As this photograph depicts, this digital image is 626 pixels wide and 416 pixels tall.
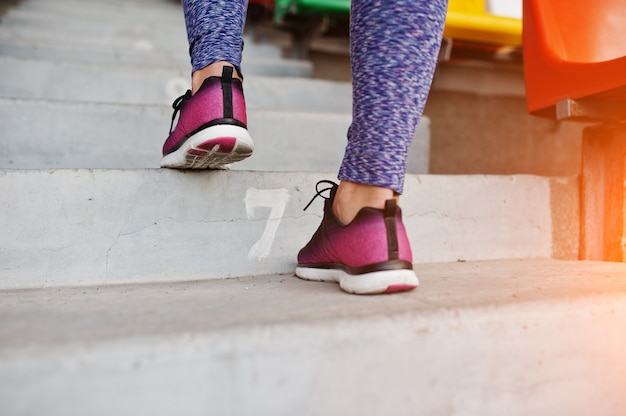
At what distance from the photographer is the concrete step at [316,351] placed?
521 mm

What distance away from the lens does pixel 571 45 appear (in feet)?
3.59

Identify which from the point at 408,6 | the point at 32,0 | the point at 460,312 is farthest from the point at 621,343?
the point at 32,0

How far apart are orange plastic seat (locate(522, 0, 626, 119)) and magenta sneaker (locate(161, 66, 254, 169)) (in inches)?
26.9

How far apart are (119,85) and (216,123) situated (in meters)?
0.93

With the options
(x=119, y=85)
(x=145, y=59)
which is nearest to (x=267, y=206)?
(x=119, y=85)

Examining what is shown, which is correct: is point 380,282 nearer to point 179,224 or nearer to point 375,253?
point 375,253

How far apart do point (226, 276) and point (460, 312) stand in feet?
1.54

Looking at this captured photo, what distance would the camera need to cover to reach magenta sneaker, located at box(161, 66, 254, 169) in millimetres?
823

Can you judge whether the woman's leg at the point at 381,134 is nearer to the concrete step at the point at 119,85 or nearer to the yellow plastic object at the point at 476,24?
the concrete step at the point at 119,85

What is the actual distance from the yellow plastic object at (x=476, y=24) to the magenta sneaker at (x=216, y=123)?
1283 millimetres

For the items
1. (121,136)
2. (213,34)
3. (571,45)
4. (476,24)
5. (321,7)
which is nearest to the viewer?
(213,34)

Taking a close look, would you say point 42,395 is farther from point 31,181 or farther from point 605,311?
point 605,311

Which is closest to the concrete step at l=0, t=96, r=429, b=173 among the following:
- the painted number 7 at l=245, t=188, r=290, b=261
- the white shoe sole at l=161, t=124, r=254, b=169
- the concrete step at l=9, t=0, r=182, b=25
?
the painted number 7 at l=245, t=188, r=290, b=261

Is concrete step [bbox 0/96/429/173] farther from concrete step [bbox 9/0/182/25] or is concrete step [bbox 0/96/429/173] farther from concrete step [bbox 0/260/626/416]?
concrete step [bbox 9/0/182/25]
